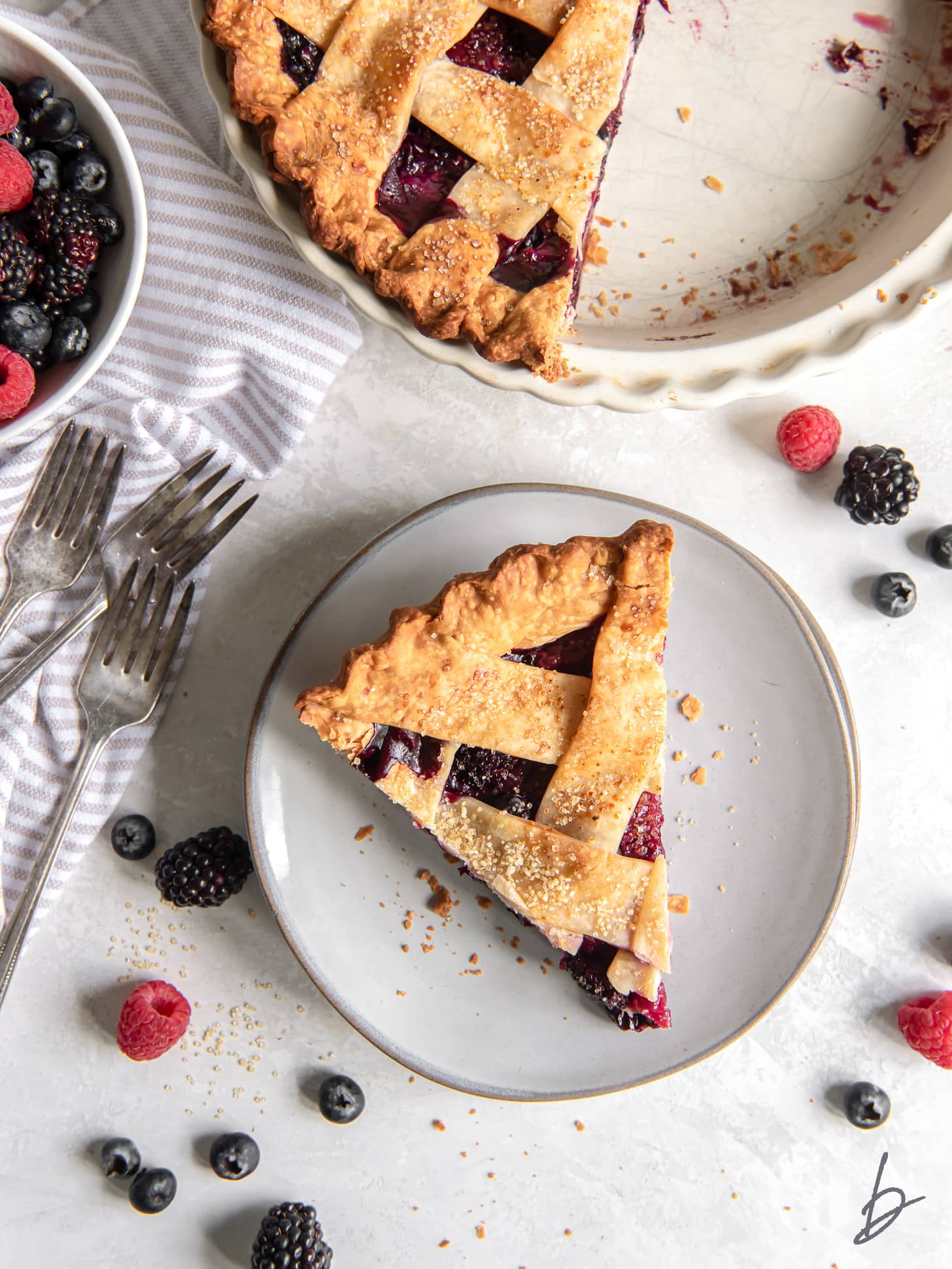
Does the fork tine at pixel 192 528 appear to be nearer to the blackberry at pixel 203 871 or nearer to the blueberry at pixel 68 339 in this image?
the blueberry at pixel 68 339

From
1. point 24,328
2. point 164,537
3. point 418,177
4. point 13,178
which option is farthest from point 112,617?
point 418,177

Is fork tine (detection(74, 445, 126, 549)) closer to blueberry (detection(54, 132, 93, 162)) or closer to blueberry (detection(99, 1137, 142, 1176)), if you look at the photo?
blueberry (detection(54, 132, 93, 162))

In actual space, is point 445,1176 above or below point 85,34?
below

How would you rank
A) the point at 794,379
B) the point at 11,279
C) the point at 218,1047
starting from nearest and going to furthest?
the point at 11,279, the point at 794,379, the point at 218,1047

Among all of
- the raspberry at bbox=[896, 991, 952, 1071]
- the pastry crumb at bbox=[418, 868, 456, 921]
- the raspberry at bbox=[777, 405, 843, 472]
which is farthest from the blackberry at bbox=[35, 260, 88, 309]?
the raspberry at bbox=[896, 991, 952, 1071]

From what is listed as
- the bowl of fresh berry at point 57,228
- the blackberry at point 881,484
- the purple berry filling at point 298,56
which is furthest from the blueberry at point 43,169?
the blackberry at point 881,484

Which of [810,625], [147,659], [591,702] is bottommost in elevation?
[147,659]

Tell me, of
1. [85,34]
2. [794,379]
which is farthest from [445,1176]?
[85,34]

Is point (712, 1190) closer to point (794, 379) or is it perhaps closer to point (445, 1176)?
point (445, 1176)
